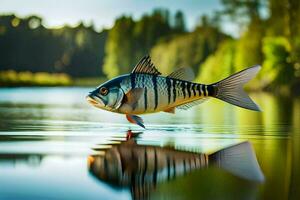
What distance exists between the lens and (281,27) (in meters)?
18.9

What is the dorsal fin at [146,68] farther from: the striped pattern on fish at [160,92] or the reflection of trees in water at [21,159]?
the reflection of trees in water at [21,159]

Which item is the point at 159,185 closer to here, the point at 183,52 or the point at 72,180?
the point at 72,180

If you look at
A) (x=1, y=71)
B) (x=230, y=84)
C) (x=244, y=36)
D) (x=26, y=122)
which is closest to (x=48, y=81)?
(x=1, y=71)

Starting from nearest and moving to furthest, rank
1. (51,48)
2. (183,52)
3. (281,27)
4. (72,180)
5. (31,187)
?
(31,187) < (72,180) < (281,27) < (183,52) < (51,48)

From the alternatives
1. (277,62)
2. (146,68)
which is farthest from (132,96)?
(277,62)

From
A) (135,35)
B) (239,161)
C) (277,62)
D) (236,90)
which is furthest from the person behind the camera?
(135,35)

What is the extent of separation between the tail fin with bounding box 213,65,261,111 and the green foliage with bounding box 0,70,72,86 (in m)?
17.9

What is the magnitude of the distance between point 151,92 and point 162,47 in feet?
60.9

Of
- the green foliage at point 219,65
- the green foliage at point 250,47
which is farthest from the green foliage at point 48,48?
the green foliage at point 250,47

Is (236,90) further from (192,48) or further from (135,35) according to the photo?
(135,35)

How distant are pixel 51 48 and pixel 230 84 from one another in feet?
74.2

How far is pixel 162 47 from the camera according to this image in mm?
22109

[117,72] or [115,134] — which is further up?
[117,72]

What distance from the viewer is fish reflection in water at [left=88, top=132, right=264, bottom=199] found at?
2204mm
